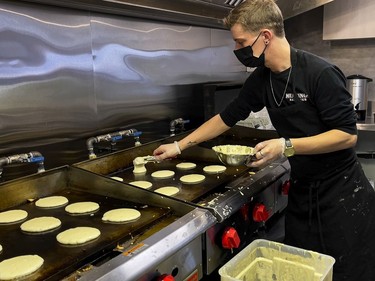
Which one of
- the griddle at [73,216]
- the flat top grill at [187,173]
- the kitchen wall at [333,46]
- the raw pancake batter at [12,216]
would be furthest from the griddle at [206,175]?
the kitchen wall at [333,46]

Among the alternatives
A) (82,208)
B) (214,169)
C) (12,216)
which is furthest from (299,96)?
(12,216)

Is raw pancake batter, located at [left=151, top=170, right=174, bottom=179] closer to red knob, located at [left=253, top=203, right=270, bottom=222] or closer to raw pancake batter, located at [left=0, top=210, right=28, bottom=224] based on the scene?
red knob, located at [left=253, top=203, right=270, bottom=222]

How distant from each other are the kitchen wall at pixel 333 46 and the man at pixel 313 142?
2388 millimetres

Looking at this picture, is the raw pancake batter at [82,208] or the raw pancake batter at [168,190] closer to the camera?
the raw pancake batter at [82,208]

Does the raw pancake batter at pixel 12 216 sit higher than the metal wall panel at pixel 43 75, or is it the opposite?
the metal wall panel at pixel 43 75

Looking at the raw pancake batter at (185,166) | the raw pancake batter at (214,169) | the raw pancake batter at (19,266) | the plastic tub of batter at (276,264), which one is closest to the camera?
the raw pancake batter at (19,266)

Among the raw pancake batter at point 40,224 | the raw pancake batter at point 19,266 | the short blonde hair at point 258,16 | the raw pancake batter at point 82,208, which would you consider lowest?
the raw pancake batter at point 19,266

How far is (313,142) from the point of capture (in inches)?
58.9

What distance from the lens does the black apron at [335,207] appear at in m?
1.65

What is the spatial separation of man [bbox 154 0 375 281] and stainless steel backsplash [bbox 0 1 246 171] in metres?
0.87

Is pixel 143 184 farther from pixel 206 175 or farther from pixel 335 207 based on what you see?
pixel 335 207

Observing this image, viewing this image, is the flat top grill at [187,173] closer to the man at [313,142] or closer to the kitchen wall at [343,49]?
the man at [313,142]

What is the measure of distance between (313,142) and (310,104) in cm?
19

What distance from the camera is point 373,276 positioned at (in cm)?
174
